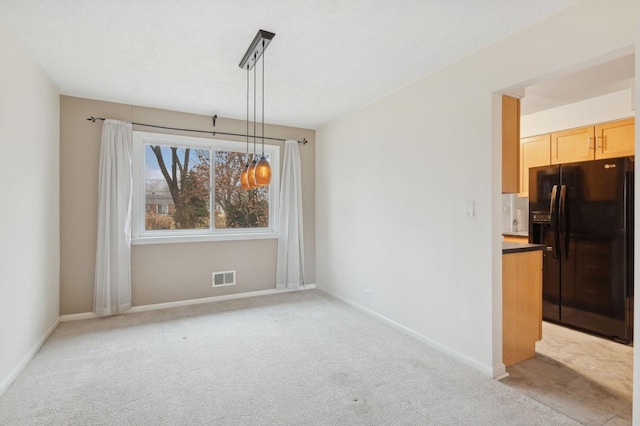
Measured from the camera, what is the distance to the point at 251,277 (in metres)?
4.58

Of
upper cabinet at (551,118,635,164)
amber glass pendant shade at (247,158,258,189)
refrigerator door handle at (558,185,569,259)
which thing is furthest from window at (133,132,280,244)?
upper cabinet at (551,118,635,164)

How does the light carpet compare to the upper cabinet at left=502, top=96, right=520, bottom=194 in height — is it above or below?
below

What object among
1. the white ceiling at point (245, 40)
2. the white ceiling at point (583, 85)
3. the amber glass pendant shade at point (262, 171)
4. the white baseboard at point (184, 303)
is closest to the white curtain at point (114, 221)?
the white baseboard at point (184, 303)

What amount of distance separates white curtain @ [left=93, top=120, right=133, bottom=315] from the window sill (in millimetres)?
178

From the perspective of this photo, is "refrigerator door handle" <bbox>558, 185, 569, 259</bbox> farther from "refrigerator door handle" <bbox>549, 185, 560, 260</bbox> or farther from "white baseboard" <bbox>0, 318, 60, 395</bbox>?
"white baseboard" <bbox>0, 318, 60, 395</bbox>

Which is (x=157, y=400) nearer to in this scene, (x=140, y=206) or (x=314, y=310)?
(x=314, y=310)

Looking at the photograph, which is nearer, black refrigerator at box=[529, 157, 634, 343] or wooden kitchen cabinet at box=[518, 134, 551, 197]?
black refrigerator at box=[529, 157, 634, 343]

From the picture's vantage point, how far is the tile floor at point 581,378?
2.01m

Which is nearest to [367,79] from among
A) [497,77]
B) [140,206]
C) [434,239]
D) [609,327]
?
[497,77]

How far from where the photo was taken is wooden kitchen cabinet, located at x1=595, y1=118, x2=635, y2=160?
10.9ft

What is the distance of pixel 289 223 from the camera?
4.69m

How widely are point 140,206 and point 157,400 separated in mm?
2565

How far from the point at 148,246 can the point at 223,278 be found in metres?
1.02

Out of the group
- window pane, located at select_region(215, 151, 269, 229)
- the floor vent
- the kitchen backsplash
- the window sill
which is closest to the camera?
the window sill
